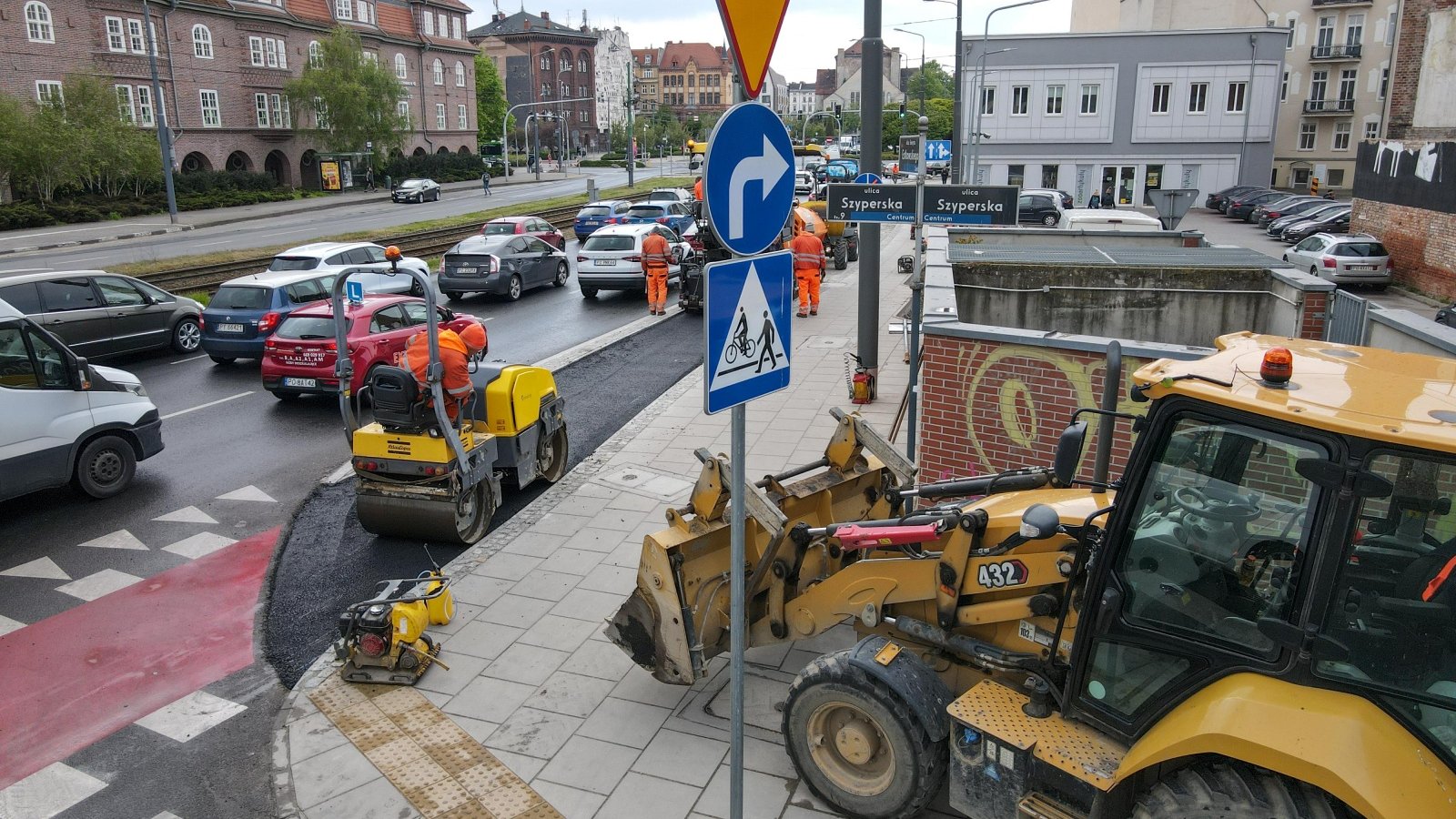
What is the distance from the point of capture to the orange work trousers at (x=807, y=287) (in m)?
19.8

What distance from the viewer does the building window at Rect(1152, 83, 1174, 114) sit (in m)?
50.6

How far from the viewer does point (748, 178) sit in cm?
364

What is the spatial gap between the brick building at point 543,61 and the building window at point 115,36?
232ft

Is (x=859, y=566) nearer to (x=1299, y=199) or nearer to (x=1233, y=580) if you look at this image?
(x=1233, y=580)

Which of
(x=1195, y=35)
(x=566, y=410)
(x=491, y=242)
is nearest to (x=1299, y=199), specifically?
(x=1195, y=35)

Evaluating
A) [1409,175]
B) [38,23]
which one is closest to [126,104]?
[38,23]

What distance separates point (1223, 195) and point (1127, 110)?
21.0 feet

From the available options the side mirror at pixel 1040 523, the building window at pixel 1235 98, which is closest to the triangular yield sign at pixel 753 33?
the side mirror at pixel 1040 523

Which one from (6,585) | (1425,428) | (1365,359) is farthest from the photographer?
(6,585)

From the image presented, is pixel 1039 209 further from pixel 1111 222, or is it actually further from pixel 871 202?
pixel 871 202

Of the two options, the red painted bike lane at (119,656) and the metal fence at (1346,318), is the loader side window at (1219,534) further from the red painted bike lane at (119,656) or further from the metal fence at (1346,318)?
the metal fence at (1346,318)

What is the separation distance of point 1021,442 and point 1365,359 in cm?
449

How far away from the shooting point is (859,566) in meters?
5.36

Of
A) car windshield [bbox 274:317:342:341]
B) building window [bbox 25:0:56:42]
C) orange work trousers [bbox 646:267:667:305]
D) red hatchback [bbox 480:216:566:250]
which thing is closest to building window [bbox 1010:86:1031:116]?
red hatchback [bbox 480:216:566:250]
